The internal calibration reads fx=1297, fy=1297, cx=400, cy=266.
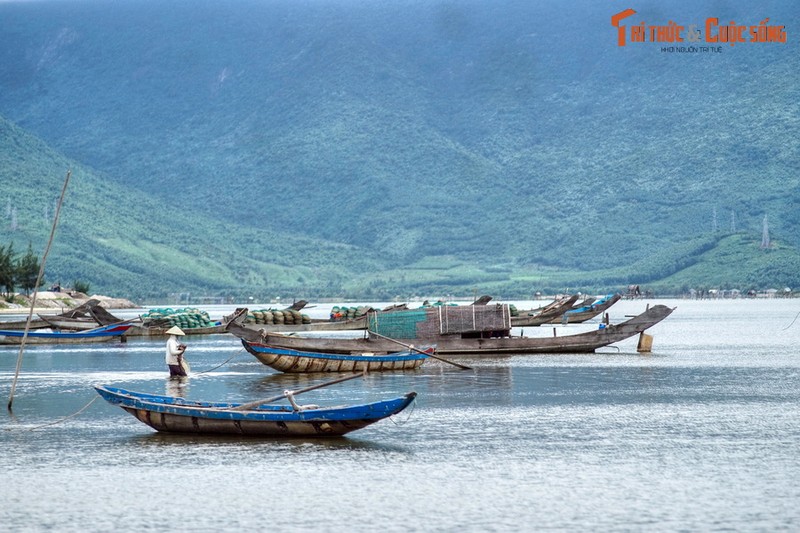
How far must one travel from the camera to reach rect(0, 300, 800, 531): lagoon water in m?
20.3

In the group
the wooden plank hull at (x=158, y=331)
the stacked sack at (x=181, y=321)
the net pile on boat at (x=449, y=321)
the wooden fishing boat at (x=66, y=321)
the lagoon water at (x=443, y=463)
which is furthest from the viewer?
the stacked sack at (x=181, y=321)

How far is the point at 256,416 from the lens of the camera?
2633 centimetres

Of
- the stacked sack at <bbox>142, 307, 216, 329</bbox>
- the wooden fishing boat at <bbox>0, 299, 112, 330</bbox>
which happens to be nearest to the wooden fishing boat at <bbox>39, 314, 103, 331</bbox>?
the wooden fishing boat at <bbox>0, 299, 112, 330</bbox>

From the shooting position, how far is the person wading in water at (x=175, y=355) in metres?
40.3

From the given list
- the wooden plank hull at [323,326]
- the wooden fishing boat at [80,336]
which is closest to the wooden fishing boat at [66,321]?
the wooden fishing boat at [80,336]

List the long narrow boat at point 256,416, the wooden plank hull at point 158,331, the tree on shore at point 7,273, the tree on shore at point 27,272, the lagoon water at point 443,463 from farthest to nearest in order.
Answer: the tree on shore at point 27,272, the tree on shore at point 7,273, the wooden plank hull at point 158,331, the long narrow boat at point 256,416, the lagoon water at point 443,463

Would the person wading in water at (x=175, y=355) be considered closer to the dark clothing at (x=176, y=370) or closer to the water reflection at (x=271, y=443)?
the dark clothing at (x=176, y=370)

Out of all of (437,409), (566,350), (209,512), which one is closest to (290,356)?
(437,409)

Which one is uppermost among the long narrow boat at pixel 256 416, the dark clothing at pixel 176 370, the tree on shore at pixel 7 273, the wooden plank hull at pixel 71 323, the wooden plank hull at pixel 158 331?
the tree on shore at pixel 7 273

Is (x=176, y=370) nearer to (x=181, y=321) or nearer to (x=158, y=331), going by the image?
(x=158, y=331)

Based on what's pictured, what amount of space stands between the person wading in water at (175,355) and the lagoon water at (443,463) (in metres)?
0.62

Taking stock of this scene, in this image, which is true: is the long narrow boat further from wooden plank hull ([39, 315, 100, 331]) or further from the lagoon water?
wooden plank hull ([39, 315, 100, 331])

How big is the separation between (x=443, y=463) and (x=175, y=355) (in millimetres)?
18159

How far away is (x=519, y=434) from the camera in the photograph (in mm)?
28906
